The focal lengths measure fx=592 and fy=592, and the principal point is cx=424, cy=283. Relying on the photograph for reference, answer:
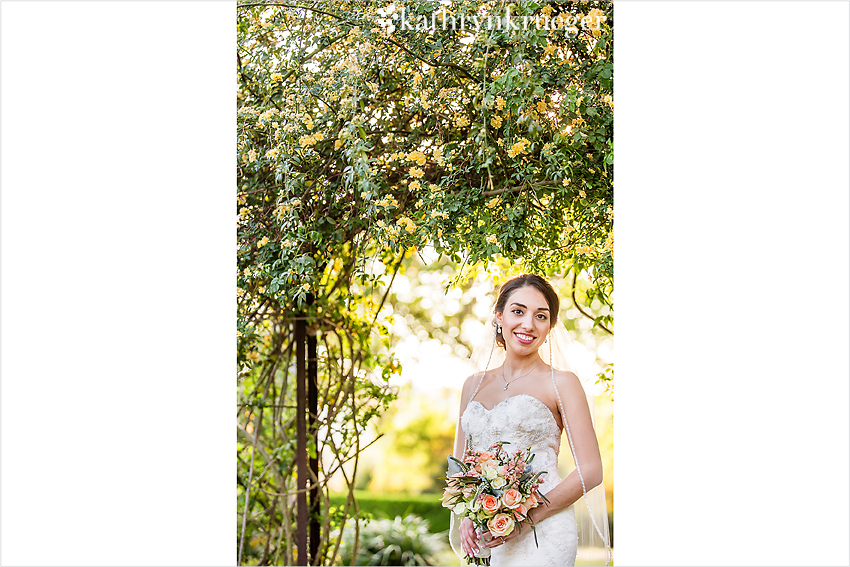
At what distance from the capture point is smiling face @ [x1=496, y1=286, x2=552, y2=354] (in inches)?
88.1

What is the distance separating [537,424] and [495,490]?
0.92 feet

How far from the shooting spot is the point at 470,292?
2.37m

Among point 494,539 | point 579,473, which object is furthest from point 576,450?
point 494,539

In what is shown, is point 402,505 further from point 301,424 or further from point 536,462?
point 536,462

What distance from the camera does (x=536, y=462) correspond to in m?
2.16

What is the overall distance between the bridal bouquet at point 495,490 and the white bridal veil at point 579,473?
15cm

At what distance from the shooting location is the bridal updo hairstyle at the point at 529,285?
2.25 m

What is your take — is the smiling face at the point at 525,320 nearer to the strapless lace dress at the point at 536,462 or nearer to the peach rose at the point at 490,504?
the strapless lace dress at the point at 536,462

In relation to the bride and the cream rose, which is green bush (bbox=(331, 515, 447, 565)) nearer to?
the bride

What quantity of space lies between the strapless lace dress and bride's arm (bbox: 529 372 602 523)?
33 millimetres

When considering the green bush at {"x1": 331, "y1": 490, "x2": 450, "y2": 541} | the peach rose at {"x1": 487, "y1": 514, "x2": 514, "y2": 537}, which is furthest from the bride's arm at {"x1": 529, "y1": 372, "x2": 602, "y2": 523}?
the green bush at {"x1": 331, "y1": 490, "x2": 450, "y2": 541}
